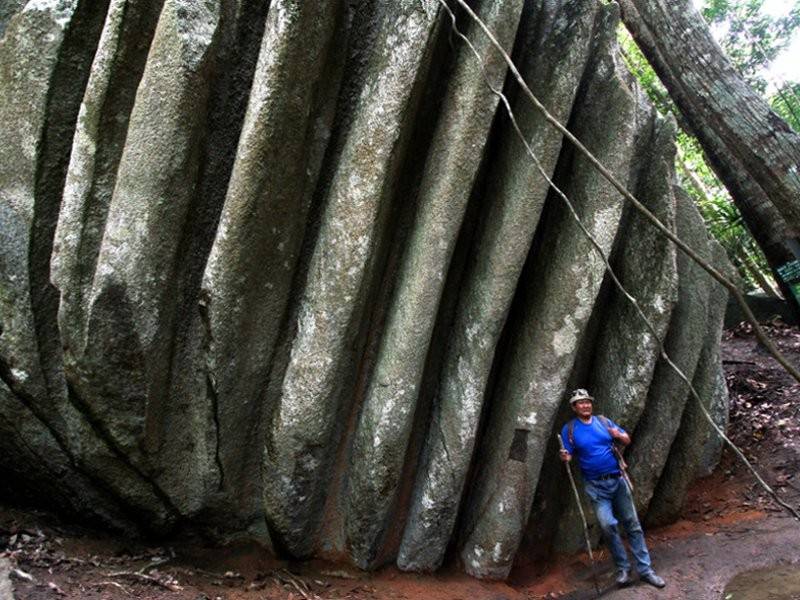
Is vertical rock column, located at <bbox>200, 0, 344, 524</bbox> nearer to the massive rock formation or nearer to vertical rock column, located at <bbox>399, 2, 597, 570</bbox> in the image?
the massive rock formation

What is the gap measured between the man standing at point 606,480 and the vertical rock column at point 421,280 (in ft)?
4.11

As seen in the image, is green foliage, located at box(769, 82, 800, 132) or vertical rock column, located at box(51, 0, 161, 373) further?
green foliage, located at box(769, 82, 800, 132)

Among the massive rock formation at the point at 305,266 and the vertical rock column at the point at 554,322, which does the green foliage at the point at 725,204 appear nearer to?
the vertical rock column at the point at 554,322

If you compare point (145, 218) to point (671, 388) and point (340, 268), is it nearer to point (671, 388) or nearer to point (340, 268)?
point (340, 268)

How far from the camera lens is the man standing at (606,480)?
4.80 meters

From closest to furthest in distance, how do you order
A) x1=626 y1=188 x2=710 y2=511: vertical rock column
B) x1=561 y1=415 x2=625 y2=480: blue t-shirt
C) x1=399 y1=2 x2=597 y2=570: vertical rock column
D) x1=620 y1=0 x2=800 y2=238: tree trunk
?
1. x1=399 y1=2 x2=597 y2=570: vertical rock column
2. x1=561 y1=415 x2=625 y2=480: blue t-shirt
3. x1=626 y1=188 x2=710 y2=511: vertical rock column
4. x1=620 y1=0 x2=800 y2=238: tree trunk

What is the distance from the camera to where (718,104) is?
7145 millimetres

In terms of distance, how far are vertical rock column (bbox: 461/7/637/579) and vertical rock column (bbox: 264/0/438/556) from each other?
1.30m

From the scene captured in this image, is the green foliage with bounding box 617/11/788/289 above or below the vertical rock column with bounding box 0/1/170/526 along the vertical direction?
above

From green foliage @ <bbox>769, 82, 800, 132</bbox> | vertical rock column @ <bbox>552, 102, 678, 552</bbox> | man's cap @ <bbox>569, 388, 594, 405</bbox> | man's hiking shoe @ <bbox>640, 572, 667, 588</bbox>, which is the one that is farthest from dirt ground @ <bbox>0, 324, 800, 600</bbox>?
green foliage @ <bbox>769, 82, 800, 132</bbox>

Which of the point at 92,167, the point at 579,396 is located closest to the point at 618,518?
the point at 579,396

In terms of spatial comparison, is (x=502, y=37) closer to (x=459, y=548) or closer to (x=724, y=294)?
(x=724, y=294)

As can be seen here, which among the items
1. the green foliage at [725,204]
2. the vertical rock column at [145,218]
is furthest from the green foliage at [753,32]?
the vertical rock column at [145,218]

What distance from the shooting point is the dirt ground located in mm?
4035
